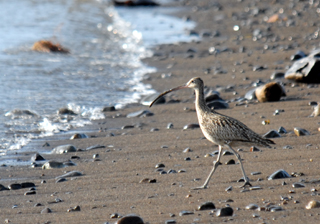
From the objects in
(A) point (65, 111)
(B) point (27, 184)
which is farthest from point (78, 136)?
(B) point (27, 184)

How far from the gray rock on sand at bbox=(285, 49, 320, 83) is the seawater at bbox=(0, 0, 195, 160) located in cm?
259

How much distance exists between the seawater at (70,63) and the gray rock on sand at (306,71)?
2.59 meters

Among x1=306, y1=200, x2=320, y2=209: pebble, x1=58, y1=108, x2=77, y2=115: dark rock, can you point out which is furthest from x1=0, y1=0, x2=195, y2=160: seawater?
x1=306, y1=200, x2=320, y2=209: pebble

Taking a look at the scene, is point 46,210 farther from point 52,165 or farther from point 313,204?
point 313,204

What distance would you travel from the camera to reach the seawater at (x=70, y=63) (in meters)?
8.45

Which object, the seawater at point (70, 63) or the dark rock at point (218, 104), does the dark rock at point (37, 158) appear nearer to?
the seawater at point (70, 63)

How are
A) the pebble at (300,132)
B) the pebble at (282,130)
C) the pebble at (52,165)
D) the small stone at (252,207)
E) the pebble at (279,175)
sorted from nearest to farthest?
the small stone at (252,207)
the pebble at (279,175)
the pebble at (52,165)
the pebble at (300,132)
the pebble at (282,130)

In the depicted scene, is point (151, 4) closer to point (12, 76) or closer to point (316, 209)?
point (12, 76)

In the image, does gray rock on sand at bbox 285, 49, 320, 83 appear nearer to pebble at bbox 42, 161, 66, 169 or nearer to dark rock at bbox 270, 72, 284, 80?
dark rock at bbox 270, 72, 284, 80

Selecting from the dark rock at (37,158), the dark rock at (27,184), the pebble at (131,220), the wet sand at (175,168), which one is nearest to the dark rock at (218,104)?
the wet sand at (175,168)

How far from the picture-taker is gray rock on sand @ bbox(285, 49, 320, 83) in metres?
8.98

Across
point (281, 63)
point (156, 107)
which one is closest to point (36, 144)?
point (156, 107)

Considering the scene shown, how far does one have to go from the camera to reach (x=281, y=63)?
36.3 ft

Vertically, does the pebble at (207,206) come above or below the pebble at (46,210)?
above
